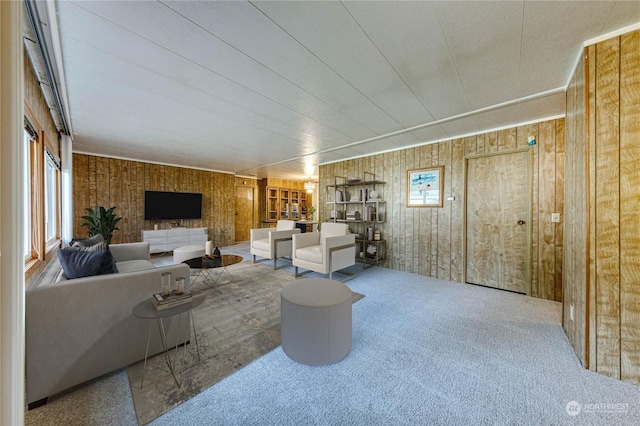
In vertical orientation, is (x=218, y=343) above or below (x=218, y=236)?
below

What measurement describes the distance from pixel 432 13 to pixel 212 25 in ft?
4.53

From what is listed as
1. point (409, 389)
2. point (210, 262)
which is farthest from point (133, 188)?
point (409, 389)

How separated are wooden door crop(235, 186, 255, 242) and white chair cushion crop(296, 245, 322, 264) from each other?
450 centimetres

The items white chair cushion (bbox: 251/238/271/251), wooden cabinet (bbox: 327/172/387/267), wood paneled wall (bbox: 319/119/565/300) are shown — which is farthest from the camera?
wooden cabinet (bbox: 327/172/387/267)

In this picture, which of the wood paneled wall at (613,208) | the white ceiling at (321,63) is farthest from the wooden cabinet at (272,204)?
the wood paneled wall at (613,208)

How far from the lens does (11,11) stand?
0.86m

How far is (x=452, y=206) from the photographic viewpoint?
374 cm

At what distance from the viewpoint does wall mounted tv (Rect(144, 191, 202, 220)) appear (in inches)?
222

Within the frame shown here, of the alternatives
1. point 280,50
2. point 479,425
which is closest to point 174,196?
point 280,50

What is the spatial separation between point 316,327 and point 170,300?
3.37 feet

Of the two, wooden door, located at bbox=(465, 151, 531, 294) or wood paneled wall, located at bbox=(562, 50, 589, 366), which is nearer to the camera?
wood paneled wall, located at bbox=(562, 50, 589, 366)

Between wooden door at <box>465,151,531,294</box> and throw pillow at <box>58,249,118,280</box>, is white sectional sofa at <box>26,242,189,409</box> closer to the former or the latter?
throw pillow at <box>58,249,118,280</box>

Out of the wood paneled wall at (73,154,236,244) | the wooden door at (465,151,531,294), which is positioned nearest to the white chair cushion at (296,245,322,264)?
the wooden door at (465,151,531,294)

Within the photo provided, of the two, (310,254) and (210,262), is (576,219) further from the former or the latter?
(210,262)
